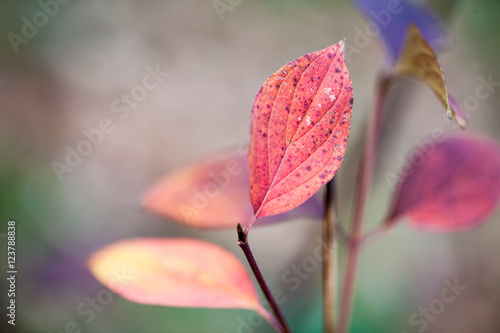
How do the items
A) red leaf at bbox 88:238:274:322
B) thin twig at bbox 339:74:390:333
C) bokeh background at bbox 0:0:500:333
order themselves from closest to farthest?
red leaf at bbox 88:238:274:322
thin twig at bbox 339:74:390:333
bokeh background at bbox 0:0:500:333

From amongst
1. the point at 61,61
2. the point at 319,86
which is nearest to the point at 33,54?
the point at 61,61

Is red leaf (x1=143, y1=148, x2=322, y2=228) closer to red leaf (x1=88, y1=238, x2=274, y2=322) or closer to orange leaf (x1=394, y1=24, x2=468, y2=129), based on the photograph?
red leaf (x1=88, y1=238, x2=274, y2=322)

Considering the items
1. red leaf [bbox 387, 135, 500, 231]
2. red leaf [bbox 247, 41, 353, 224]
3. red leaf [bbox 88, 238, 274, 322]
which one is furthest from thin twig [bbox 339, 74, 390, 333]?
red leaf [bbox 247, 41, 353, 224]

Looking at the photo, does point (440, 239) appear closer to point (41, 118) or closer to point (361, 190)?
point (361, 190)

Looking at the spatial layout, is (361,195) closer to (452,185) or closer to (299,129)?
(452,185)

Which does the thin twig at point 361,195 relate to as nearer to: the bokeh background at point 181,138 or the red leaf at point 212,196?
the red leaf at point 212,196

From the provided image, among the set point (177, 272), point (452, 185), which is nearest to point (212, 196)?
point (177, 272)
